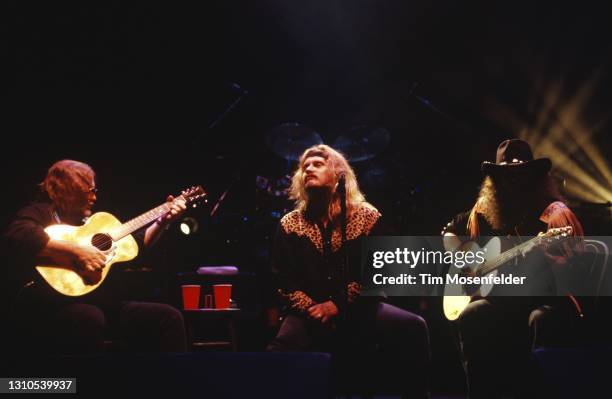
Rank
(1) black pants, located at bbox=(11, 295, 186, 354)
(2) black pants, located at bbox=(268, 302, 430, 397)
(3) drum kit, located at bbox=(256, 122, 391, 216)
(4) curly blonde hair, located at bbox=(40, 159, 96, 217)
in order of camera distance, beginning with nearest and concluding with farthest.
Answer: (2) black pants, located at bbox=(268, 302, 430, 397) → (1) black pants, located at bbox=(11, 295, 186, 354) → (4) curly blonde hair, located at bbox=(40, 159, 96, 217) → (3) drum kit, located at bbox=(256, 122, 391, 216)

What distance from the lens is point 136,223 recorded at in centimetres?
364

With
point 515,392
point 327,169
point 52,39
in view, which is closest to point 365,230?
point 327,169

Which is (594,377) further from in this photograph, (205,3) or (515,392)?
(205,3)

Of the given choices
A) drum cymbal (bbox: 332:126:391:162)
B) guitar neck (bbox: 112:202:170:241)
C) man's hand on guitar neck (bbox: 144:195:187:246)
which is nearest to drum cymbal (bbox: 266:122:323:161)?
drum cymbal (bbox: 332:126:391:162)

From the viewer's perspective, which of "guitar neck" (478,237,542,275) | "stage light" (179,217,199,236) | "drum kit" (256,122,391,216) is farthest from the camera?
"drum kit" (256,122,391,216)

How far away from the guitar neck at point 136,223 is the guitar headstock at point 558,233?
2.89 m

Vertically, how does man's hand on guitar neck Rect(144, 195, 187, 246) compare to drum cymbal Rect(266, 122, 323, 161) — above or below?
below

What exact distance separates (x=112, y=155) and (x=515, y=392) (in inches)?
200

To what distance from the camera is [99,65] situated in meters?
5.42

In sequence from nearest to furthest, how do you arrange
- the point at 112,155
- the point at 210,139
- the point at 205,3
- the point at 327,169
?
the point at 327,169 < the point at 205,3 < the point at 112,155 < the point at 210,139

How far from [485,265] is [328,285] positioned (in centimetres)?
148

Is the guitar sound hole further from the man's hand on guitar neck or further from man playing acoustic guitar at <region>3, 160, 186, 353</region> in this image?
the man's hand on guitar neck

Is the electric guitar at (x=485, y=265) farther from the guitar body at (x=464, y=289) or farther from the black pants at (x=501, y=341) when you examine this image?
the black pants at (x=501, y=341)

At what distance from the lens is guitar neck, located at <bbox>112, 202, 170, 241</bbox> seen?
11.7ft
